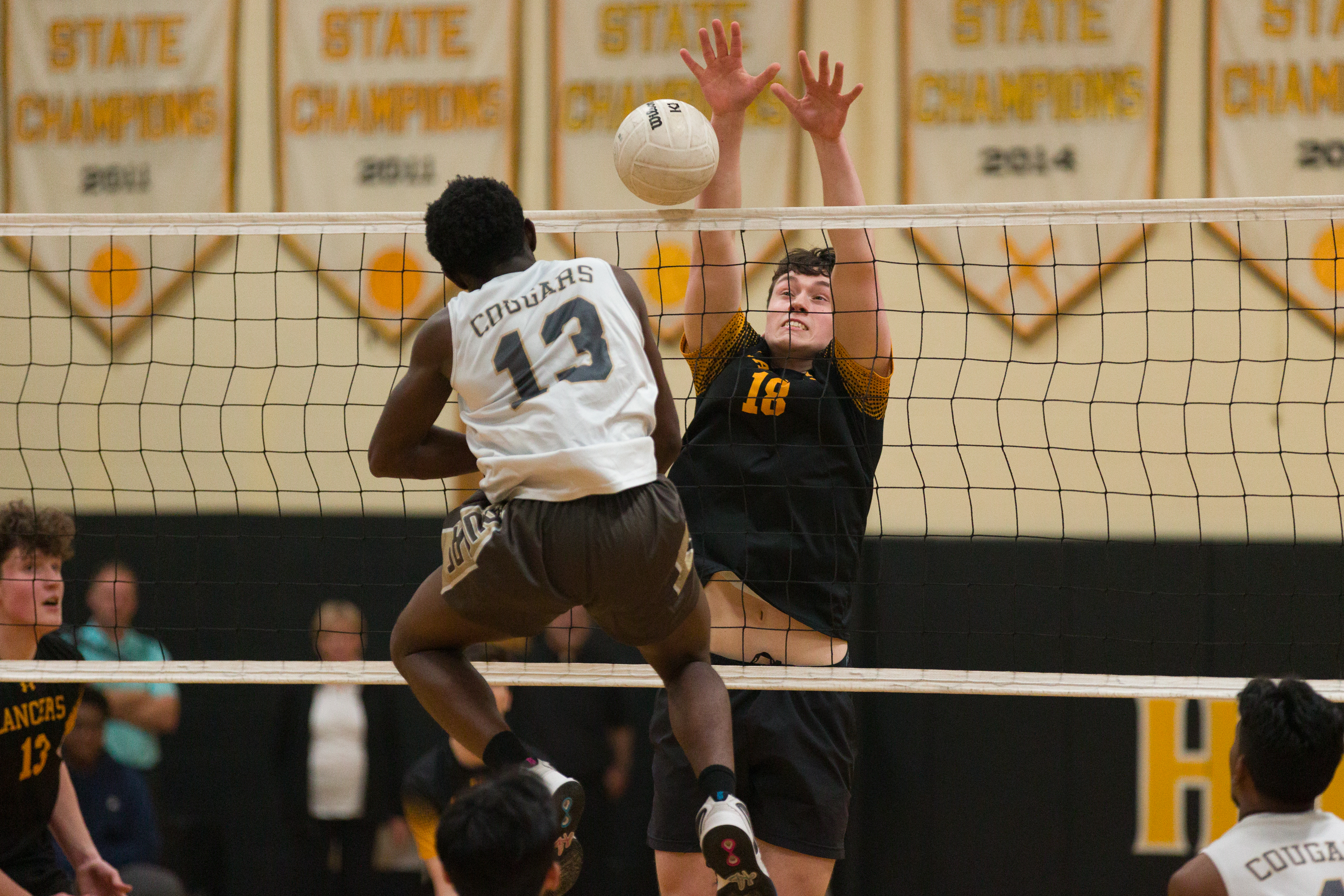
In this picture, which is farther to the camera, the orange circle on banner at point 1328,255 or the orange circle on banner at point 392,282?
the orange circle on banner at point 392,282

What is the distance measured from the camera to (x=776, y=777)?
3951mm

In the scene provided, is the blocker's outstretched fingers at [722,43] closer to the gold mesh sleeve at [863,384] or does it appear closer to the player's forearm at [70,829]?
the gold mesh sleeve at [863,384]

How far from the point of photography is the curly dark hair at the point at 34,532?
4.47m

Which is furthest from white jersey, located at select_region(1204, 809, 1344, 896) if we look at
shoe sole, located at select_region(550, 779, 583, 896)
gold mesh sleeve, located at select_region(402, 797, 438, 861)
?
gold mesh sleeve, located at select_region(402, 797, 438, 861)

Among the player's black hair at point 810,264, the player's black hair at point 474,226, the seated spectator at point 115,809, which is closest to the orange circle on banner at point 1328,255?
the player's black hair at point 810,264

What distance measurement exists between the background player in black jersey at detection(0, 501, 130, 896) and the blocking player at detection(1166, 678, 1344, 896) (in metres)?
3.68

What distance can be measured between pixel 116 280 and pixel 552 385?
245 inches

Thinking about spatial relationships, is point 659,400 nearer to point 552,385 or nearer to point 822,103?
point 552,385

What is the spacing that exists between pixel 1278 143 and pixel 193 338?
658cm

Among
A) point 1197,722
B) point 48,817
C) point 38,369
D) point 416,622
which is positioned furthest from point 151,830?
point 1197,722

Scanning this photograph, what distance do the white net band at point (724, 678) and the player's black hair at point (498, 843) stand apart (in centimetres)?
149

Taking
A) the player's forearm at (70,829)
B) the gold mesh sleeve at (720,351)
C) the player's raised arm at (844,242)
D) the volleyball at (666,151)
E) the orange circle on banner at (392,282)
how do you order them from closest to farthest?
the volleyball at (666,151) → the player's raised arm at (844,242) → the gold mesh sleeve at (720,351) → the player's forearm at (70,829) → the orange circle on banner at (392,282)

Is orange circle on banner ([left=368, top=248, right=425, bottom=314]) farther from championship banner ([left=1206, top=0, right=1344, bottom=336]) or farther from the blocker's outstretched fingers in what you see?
championship banner ([left=1206, top=0, right=1344, bottom=336])

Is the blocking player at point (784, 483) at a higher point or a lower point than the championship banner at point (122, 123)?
lower
